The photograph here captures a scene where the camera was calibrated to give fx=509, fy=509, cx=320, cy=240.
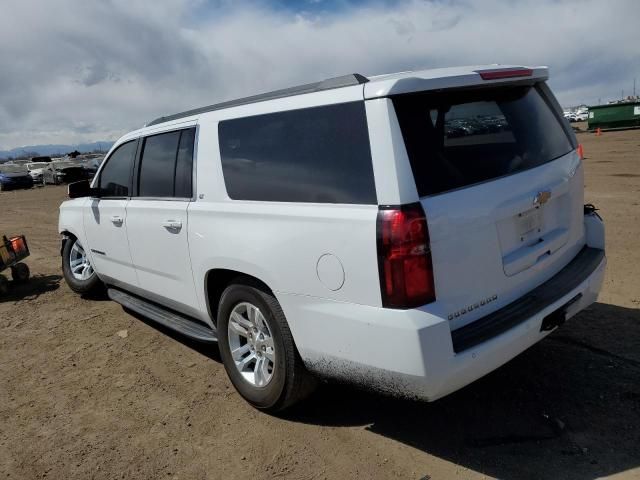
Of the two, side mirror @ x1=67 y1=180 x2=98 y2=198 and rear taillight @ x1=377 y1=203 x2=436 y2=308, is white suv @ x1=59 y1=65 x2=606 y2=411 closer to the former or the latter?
rear taillight @ x1=377 y1=203 x2=436 y2=308

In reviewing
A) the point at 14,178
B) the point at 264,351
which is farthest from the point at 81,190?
the point at 14,178

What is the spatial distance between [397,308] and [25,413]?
2.97 meters

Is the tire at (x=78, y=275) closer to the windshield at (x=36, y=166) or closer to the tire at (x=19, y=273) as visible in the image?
the tire at (x=19, y=273)

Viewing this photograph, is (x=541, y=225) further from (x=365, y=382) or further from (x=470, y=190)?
(x=365, y=382)

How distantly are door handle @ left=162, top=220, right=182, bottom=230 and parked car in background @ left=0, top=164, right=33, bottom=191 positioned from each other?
3692cm

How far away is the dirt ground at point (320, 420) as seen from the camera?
282 cm

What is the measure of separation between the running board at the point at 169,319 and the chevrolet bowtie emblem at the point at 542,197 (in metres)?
2.35

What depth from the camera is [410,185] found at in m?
2.43

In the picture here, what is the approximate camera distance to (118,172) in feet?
16.0

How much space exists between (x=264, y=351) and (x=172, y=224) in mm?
1228

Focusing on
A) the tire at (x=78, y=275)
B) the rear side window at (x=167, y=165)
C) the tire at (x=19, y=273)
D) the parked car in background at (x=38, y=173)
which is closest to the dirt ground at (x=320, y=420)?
the tire at (x=78, y=275)

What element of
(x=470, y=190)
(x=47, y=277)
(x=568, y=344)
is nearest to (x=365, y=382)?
(x=470, y=190)

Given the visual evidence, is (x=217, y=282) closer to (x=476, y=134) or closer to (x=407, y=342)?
(x=407, y=342)

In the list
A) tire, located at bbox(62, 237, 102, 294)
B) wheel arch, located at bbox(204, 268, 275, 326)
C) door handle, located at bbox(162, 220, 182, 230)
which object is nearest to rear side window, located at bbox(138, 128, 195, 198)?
door handle, located at bbox(162, 220, 182, 230)
